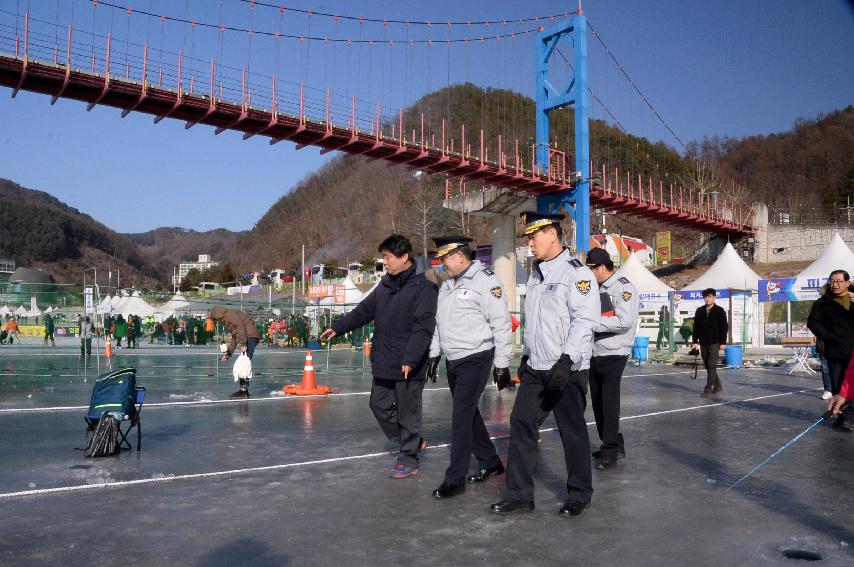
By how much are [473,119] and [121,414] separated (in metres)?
100.0

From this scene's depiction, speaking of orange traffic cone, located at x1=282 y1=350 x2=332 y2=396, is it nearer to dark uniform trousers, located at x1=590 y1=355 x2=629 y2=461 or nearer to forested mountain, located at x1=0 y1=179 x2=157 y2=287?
dark uniform trousers, located at x1=590 y1=355 x2=629 y2=461

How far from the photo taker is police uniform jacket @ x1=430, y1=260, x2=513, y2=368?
17.8 feet

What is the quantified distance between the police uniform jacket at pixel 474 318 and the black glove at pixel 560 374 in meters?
0.93

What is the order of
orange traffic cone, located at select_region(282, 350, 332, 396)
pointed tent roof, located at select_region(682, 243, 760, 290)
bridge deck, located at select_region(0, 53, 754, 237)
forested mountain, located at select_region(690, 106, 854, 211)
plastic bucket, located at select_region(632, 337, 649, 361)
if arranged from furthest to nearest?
forested mountain, located at select_region(690, 106, 854, 211)
pointed tent roof, located at select_region(682, 243, 760, 290)
bridge deck, located at select_region(0, 53, 754, 237)
plastic bucket, located at select_region(632, 337, 649, 361)
orange traffic cone, located at select_region(282, 350, 332, 396)

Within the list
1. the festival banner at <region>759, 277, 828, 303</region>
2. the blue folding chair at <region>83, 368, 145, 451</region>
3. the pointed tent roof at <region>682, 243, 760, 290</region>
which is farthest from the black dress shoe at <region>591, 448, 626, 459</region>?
the pointed tent roof at <region>682, 243, 760, 290</region>

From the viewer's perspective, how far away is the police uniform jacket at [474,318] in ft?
17.8

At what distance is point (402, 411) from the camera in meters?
5.92

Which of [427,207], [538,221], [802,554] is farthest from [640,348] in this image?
[427,207]

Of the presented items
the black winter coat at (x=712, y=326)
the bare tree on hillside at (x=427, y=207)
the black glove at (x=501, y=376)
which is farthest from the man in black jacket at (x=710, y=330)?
the bare tree on hillside at (x=427, y=207)

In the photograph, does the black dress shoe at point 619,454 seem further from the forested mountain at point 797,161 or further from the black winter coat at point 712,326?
the forested mountain at point 797,161

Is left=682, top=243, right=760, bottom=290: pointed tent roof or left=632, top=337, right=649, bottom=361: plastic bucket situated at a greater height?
left=682, top=243, right=760, bottom=290: pointed tent roof

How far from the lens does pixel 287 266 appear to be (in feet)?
452

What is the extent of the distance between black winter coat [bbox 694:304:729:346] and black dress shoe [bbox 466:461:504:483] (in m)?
6.77

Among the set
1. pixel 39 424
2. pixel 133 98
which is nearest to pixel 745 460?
pixel 39 424
